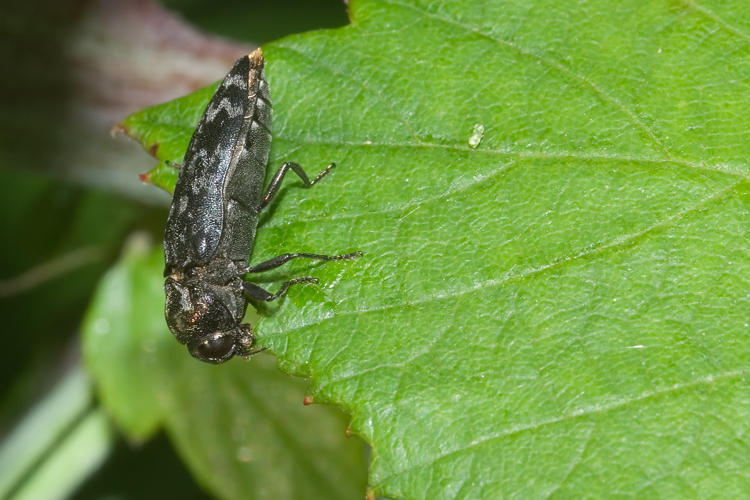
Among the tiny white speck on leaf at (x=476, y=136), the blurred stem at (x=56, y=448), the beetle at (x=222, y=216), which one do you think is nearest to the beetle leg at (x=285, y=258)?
the beetle at (x=222, y=216)

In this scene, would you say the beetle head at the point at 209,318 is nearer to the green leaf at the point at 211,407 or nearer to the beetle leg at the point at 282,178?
the beetle leg at the point at 282,178

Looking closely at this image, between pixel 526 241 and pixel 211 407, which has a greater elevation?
pixel 526 241

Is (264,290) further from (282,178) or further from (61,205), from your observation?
(61,205)

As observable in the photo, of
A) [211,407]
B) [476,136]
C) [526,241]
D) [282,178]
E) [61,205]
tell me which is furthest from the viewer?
[61,205]

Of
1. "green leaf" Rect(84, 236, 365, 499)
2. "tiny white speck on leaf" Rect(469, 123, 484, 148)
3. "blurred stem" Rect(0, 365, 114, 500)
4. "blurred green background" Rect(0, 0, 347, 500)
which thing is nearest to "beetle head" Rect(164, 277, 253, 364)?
"green leaf" Rect(84, 236, 365, 499)

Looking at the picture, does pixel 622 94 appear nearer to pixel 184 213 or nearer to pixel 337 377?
pixel 337 377

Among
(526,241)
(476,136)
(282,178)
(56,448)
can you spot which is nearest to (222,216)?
(282,178)

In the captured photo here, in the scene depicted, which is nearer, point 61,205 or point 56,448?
point 56,448
